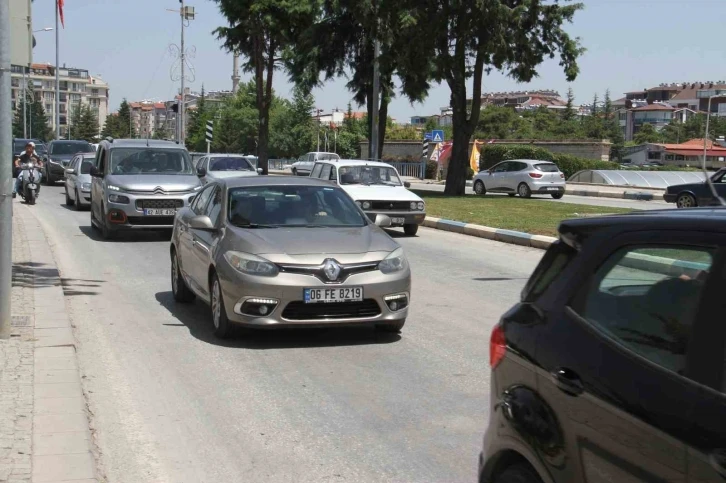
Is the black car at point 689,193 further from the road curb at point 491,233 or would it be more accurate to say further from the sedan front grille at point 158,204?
the sedan front grille at point 158,204

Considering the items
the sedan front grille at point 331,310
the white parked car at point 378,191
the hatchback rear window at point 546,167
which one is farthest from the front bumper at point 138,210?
the hatchback rear window at point 546,167

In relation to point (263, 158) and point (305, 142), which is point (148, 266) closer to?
point (263, 158)

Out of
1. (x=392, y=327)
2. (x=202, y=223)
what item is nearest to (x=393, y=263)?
(x=392, y=327)

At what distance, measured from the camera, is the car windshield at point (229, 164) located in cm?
2600

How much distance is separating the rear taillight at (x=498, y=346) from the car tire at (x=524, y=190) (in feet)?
104

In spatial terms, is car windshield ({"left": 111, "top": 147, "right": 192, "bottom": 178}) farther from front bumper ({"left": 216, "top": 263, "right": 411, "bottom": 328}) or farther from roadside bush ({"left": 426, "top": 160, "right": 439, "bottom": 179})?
roadside bush ({"left": 426, "top": 160, "right": 439, "bottom": 179})

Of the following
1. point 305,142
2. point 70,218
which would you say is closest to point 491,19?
point 70,218

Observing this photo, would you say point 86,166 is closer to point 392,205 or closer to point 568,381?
point 392,205

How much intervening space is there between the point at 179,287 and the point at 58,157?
1156 inches

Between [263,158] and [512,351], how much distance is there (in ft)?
143

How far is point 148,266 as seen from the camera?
13.9 m

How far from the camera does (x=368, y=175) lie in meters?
20.1

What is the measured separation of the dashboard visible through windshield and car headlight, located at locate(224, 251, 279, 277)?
34.1 ft

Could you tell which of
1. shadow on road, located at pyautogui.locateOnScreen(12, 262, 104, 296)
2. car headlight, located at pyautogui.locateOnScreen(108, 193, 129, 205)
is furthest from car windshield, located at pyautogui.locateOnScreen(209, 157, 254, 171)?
shadow on road, located at pyautogui.locateOnScreen(12, 262, 104, 296)
